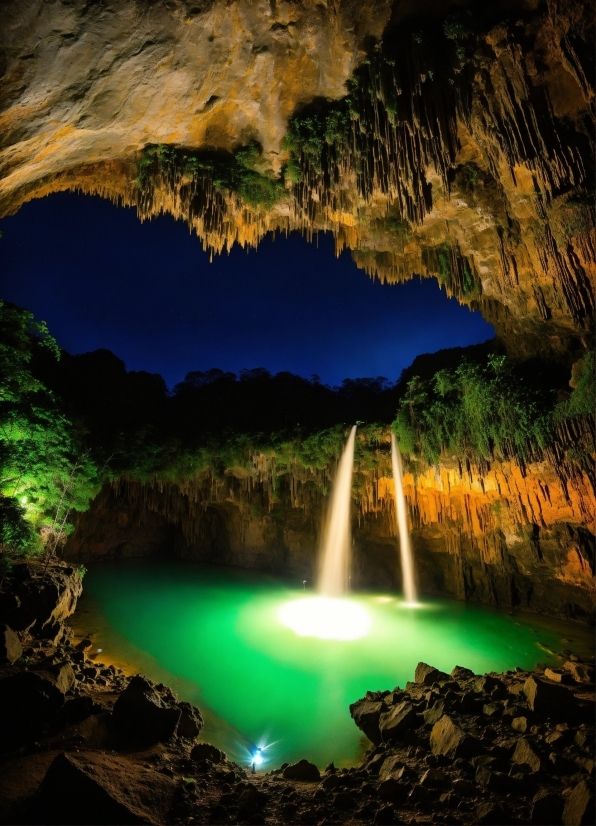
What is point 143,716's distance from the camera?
4352 mm

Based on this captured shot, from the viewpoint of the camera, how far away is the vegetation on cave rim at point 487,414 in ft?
29.7

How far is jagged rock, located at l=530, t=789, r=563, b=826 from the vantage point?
290 centimetres

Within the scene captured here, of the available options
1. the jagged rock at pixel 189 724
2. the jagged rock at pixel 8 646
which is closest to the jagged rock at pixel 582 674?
the jagged rock at pixel 189 724

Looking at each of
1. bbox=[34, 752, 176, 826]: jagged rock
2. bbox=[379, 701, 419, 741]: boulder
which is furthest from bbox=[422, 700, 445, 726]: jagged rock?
bbox=[34, 752, 176, 826]: jagged rock

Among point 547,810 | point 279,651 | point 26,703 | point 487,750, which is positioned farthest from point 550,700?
point 279,651

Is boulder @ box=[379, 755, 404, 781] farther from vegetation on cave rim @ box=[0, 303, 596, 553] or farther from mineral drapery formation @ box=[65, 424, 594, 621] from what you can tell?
mineral drapery formation @ box=[65, 424, 594, 621]

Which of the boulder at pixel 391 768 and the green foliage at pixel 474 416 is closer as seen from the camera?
the boulder at pixel 391 768

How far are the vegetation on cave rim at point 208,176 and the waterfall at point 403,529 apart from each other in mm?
7623

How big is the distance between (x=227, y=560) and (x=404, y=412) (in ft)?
38.6

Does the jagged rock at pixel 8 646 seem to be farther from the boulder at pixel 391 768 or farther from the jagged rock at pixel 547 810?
the jagged rock at pixel 547 810

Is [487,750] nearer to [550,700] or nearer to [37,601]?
[550,700]

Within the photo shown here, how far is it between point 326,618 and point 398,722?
7.18 m

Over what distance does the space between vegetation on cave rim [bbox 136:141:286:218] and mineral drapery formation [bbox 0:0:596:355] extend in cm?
3

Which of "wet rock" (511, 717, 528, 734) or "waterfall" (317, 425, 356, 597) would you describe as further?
"waterfall" (317, 425, 356, 597)
